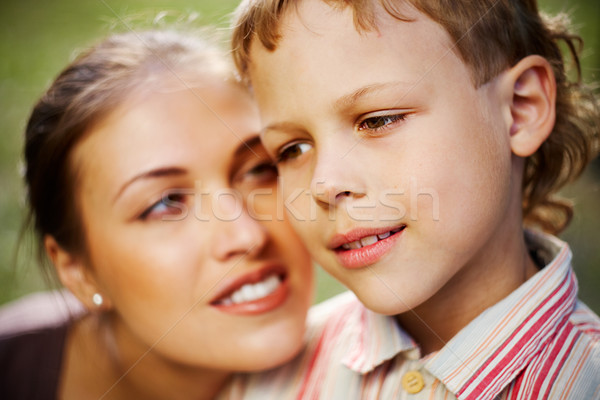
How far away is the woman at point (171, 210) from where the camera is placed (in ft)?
3.80

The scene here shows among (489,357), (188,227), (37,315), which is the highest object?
(37,315)

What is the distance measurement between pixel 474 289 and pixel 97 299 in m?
0.90

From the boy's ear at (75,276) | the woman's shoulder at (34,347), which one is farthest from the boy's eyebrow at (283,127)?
the woman's shoulder at (34,347)

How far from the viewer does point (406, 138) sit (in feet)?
3.02

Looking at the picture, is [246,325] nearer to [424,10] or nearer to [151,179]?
[151,179]

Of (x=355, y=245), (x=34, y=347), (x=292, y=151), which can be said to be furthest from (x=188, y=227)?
(x=34, y=347)

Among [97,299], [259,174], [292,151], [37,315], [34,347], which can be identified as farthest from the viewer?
[37,315]

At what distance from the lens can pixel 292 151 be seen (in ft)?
3.75

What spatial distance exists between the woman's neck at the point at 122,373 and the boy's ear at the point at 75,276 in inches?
4.5

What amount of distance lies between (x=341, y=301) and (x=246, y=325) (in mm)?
331

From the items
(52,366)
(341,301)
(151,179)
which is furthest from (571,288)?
(52,366)

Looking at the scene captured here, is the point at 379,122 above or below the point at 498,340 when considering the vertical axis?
above

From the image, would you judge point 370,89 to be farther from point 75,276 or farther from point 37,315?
point 37,315

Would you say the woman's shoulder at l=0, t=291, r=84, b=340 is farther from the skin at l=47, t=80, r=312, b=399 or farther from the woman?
the skin at l=47, t=80, r=312, b=399
